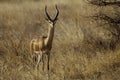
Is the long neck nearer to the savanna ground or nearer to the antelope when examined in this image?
the antelope

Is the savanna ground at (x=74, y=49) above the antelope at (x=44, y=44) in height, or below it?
below

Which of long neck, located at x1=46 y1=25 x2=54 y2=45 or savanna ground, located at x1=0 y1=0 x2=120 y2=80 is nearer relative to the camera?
savanna ground, located at x1=0 y1=0 x2=120 y2=80

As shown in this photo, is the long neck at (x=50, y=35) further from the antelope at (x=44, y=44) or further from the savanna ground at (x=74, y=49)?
the savanna ground at (x=74, y=49)

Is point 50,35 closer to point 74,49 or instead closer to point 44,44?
point 44,44

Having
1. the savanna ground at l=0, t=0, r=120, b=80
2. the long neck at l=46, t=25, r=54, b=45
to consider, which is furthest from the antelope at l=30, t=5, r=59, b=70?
the savanna ground at l=0, t=0, r=120, b=80

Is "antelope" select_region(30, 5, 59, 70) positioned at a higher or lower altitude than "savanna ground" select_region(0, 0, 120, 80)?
higher

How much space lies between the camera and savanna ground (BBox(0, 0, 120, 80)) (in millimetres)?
8352

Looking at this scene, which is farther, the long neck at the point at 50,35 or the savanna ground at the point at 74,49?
the long neck at the point at 50,35

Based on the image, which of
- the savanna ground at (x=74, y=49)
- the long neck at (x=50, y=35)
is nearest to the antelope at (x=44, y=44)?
the long neck at (x=50, y=35)

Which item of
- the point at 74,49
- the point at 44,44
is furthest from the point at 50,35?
the point at 74,49

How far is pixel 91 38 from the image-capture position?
1118 cm

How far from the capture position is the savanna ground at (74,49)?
835 cm

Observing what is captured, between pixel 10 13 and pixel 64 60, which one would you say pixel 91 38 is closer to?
pixel 64 60

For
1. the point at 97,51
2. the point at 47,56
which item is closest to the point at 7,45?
the point at 47,56
